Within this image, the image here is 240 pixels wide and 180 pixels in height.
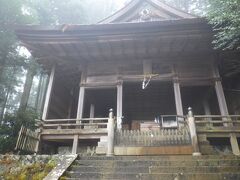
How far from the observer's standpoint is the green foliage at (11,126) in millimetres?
8000

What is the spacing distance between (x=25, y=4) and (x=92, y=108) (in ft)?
30.0

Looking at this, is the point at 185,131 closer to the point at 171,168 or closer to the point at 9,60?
the point at 171,168

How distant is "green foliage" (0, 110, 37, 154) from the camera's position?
800 centimetres

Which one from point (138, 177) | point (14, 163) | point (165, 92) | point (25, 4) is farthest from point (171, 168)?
point (25, 4)

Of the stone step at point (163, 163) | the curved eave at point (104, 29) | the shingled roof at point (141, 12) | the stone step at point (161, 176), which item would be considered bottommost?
the stone step at point (161, 176)

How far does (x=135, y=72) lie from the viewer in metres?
12.2

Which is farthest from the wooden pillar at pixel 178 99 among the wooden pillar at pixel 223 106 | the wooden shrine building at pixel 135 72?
the wooden pillar at pixel 223 106

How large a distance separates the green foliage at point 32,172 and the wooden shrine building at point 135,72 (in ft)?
10.6

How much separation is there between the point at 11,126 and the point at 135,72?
678cm

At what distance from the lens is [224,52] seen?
37.2ft

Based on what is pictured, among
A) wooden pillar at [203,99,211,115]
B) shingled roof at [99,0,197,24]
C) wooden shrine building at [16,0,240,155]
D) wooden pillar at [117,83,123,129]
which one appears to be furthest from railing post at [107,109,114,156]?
shingled roof at [99,0,197,24]

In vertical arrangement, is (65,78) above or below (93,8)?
below

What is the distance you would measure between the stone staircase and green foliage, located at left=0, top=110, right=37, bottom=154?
126 inches

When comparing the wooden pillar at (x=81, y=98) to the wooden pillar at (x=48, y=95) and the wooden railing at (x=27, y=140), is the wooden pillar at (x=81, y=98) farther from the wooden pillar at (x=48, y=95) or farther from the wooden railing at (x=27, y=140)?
the wooden railing at (x=27, y=140)
